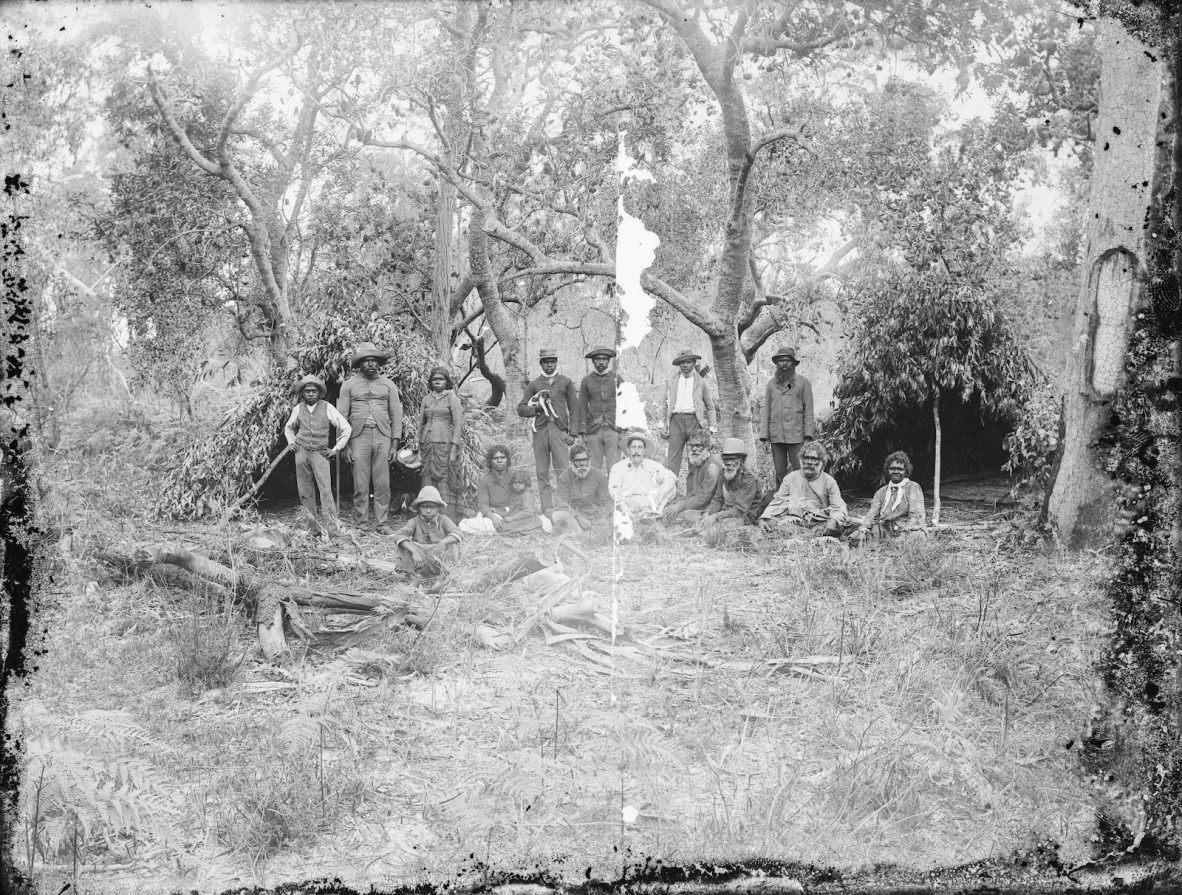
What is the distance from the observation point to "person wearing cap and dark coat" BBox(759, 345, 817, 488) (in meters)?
8.62

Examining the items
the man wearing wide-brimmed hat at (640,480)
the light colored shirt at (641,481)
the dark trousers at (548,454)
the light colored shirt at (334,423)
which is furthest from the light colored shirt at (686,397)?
the light colored shirt at (334,423)

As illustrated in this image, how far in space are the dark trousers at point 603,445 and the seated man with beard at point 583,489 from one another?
13cm

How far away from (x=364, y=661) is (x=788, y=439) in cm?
517

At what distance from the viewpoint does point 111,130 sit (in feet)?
39.2

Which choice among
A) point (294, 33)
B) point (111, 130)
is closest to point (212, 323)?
point (111, 130)

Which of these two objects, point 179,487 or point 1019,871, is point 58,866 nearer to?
point 1019,871

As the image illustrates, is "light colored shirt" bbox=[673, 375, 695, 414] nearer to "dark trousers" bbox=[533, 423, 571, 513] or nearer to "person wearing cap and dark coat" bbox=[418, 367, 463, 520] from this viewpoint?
"dark trousers" bbox=[533, 423, 571, 513]

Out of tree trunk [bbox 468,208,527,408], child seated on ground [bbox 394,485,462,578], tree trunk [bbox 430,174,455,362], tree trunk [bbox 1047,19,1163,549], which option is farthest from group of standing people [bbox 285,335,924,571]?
tree trunk [bbox 468,208,527,408]

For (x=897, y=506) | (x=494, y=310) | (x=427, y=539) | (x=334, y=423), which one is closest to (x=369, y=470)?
(x=334, y=423)

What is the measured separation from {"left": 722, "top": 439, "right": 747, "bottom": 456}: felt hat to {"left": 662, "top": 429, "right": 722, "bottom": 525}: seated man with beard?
0.18 metres

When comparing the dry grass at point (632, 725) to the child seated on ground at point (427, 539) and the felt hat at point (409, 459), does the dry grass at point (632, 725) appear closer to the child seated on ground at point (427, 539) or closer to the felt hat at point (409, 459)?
the child seated on ground at point (427, 539)

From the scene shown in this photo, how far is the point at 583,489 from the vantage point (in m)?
8.76

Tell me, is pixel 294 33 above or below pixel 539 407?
above

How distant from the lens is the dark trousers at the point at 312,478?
8398 millimetres
